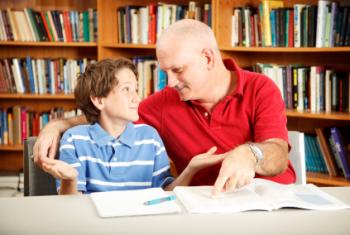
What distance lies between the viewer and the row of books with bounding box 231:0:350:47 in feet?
10.3

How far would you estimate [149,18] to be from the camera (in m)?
3.66

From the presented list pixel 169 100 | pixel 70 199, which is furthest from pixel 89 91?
pixel 70 199

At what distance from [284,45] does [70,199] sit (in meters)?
2.11

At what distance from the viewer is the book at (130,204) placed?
1.36 metres

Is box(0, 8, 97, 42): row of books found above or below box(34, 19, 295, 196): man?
above

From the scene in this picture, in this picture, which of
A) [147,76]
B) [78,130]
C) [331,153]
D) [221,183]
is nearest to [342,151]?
[331,153]

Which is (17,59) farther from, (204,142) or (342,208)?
(342,208)

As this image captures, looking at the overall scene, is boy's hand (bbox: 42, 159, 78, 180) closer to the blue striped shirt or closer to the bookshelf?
the blue striped shirt

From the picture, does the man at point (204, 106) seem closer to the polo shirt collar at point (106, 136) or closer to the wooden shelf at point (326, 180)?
the polo shirt collar at point (106, 136)

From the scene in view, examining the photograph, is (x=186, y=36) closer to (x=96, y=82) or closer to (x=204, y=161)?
(x=96, y=82)

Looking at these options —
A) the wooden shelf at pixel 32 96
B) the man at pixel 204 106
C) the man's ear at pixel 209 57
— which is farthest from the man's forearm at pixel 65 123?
the wooden shelf at pixel 32 96

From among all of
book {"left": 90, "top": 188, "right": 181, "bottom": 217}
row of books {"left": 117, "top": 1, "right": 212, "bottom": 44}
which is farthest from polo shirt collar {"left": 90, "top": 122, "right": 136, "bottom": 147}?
row of books {"left": 117, "top": 1, "right": 212, "bottom": 44}

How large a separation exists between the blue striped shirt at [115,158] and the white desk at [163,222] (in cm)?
35

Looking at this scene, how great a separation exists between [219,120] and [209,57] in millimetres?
221
